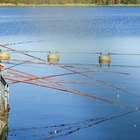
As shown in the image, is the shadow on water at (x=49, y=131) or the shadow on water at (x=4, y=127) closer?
the shadow on water at (x=4, y=127)

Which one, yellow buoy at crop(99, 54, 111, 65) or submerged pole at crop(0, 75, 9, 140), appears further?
yellow buoy at crop(99, 54, 111, 65)

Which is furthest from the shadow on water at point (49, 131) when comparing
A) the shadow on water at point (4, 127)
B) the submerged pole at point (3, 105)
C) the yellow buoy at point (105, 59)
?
the yellow buoy at point (105, 59)

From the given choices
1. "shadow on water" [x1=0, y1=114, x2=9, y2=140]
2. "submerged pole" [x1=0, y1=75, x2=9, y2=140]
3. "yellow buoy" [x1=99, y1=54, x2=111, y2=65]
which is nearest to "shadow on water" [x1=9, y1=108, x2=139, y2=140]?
"shadow on water" [x1=0, y1=114, x2=9, y2=140]

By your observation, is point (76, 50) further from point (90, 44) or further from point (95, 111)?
point (95, 111)

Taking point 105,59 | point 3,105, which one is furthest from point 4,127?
point 105,59

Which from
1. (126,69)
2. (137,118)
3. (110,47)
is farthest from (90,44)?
(137,118)

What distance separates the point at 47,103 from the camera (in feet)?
117

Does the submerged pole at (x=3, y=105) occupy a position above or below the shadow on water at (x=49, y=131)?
above

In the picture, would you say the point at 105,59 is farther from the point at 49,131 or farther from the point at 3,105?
the point at 49,131

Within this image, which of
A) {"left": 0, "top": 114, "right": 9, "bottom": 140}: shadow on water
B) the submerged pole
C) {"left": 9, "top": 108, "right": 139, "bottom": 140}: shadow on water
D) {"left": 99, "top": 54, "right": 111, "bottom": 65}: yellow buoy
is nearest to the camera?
{"left": 0, "top": 114, "right": 9, "bottom": 140}: shadow on water

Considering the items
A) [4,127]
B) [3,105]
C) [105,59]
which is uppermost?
[105,59]

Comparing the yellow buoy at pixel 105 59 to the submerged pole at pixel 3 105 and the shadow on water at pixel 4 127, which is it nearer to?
the submerged pole at pixel 3 105

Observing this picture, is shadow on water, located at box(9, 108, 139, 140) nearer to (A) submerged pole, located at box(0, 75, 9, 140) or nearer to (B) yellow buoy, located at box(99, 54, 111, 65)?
(A) submerged pole, located at box(0, 75, 9, 140)

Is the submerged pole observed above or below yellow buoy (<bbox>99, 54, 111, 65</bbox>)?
below
